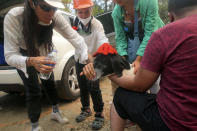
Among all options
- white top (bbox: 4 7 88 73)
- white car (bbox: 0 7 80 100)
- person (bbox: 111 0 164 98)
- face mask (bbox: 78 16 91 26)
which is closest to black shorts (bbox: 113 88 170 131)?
person (bbox: 111 0 164 98)

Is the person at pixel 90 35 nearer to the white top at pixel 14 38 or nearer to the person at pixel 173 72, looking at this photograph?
the white top at pixel 14 38

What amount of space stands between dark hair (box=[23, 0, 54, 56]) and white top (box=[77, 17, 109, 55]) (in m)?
0.57

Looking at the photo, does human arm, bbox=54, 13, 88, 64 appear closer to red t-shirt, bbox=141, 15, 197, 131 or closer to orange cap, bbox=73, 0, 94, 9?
orange cap, bbox=73, 0, 94, 9

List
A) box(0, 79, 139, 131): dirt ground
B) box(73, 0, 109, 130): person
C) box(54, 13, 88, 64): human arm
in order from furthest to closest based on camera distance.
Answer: box(0, 79, 139, 131): dirt ground, box(73, 0, 109, 130): person, box(54, 13, 88, 64): human arm

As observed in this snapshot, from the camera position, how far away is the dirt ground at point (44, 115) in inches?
108

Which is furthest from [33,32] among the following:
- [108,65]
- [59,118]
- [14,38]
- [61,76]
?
[59,118]

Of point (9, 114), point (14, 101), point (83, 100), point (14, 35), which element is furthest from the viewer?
point (14, 101)

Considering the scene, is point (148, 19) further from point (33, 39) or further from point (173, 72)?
point (33, 39)

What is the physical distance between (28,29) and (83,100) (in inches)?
54.2

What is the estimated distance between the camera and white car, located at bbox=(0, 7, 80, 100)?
2859 millimetres

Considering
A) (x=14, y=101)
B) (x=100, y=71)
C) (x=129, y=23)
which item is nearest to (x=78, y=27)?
(x=129, y=23)

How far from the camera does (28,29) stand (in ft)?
6.61

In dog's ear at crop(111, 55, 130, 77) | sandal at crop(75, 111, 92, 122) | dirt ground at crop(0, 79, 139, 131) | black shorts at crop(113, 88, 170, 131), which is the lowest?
dirt ground at crop(0, 79, 139, 131)

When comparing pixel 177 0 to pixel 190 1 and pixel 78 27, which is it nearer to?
pixel 190 1
